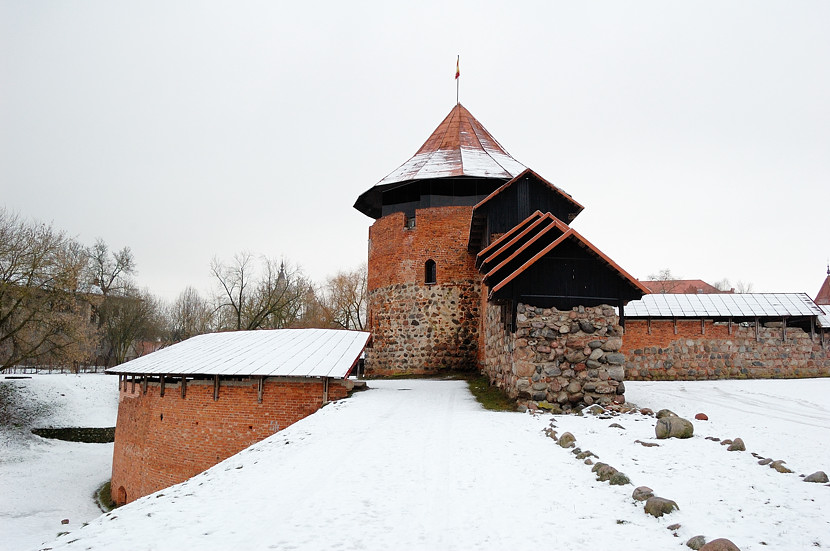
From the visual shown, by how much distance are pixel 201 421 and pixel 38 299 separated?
53.7 ft

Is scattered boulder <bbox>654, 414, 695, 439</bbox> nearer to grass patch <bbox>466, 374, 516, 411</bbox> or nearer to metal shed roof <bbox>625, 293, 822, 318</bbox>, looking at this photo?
grass patch <bbox>466, 374, 516, 411</bbox>

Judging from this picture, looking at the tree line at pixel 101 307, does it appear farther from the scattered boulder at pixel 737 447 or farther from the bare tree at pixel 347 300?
the scattered boulder at pixel 737 447

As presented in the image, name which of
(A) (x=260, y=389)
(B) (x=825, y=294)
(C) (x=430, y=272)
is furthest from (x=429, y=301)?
(B) (x=825, y=294)

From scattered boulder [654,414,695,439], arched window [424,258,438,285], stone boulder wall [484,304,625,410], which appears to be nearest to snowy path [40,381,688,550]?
scattered boulder [654,414,695,439]

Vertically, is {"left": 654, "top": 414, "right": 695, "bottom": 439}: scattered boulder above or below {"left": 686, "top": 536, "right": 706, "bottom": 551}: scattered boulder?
above

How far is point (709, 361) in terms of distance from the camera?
1833 centimetres

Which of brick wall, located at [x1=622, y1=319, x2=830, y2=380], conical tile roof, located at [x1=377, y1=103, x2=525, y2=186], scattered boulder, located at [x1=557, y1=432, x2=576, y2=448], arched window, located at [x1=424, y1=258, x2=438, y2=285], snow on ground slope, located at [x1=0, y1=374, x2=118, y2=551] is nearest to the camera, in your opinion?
scattered boulder, located at [x1=557, y1=432, x2=576, y2=448]

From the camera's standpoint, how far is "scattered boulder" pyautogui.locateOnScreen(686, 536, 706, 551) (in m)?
3.62

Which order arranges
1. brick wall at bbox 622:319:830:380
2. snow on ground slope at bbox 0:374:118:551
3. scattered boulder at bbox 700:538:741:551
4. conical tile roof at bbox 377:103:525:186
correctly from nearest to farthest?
scattered boulder at bbox 700:538:741:551 < snow on ground slope at bbox 0:374:118:551 < brick wall at bbox 622:319:830:380 < conical tile roof at bbox 377:103:525:186

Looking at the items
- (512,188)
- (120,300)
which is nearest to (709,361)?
(512,188)

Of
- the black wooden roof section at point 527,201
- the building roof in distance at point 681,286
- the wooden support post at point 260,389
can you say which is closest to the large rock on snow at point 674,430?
the wooden support post at point 260,389

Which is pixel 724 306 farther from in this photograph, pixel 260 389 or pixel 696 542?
pixel 696 542

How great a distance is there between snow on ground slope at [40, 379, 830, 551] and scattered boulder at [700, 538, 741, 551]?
23 cm

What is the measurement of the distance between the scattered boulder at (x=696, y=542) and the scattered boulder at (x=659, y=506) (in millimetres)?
572
